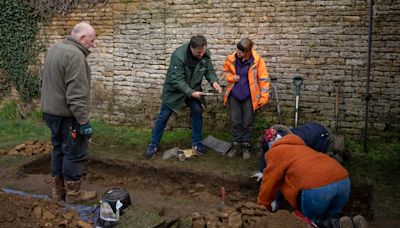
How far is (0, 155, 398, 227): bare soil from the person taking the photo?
396 cm

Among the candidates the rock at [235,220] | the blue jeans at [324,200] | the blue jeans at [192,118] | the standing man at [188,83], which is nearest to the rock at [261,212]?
the rock at [235,220]

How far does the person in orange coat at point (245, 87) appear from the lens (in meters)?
6.03

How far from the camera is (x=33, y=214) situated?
407 centimetres

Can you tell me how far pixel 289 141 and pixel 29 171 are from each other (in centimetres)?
411

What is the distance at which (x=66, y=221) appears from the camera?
4.08m

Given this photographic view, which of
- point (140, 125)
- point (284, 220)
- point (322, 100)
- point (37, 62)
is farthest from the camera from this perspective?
point (37, 62)

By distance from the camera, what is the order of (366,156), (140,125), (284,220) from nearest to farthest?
(284,220), (366,156), (140,125)

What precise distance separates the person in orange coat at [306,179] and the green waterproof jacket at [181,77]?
225cm

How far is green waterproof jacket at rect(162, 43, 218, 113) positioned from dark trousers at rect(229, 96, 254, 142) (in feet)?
1.63

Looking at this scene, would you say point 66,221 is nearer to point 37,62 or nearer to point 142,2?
point 142,2

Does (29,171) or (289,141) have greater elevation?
(289,141)

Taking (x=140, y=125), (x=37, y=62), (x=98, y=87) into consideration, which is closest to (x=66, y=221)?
(x=140, y=125)

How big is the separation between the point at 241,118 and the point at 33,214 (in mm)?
3319

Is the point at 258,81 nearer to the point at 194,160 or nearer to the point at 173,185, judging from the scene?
the point at 194,160
